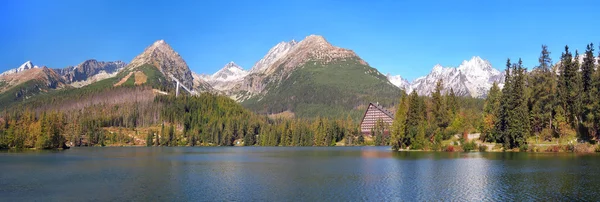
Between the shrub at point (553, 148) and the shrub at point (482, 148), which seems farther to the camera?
the shrub at point (482, 148)

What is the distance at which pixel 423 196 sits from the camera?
2074 inches

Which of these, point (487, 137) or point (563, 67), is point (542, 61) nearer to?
point (563, 67)

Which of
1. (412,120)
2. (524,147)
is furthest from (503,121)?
(412,120)

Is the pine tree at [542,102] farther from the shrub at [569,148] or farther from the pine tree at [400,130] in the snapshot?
the pine tree at [400,130]

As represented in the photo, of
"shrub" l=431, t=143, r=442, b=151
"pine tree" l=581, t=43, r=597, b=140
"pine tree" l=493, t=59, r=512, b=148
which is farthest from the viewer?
"shrub" l=431, t=143, r=442, b=151

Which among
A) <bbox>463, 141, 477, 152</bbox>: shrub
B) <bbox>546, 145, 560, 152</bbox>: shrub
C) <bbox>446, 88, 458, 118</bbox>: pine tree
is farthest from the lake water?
<bbox>446, 88, 458, 118</bbox>: pine tree

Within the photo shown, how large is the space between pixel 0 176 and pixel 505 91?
5104 inches

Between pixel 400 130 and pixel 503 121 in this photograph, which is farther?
pixel 400 130

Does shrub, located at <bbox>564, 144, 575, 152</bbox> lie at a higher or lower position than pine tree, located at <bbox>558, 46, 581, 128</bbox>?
lower

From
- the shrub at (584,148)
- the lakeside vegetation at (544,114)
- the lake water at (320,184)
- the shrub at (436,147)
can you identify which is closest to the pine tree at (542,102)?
the lakeside vegetation at (544,114)

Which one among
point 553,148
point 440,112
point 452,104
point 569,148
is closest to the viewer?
point 569,148

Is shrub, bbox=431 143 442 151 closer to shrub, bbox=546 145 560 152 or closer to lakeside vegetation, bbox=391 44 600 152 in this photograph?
lakeside vegetation, bbox=391 44 600 152

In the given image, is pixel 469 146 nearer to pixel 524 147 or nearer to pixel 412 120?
pixel 524 147

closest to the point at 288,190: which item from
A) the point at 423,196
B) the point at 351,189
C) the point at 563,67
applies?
the point at 351,189
